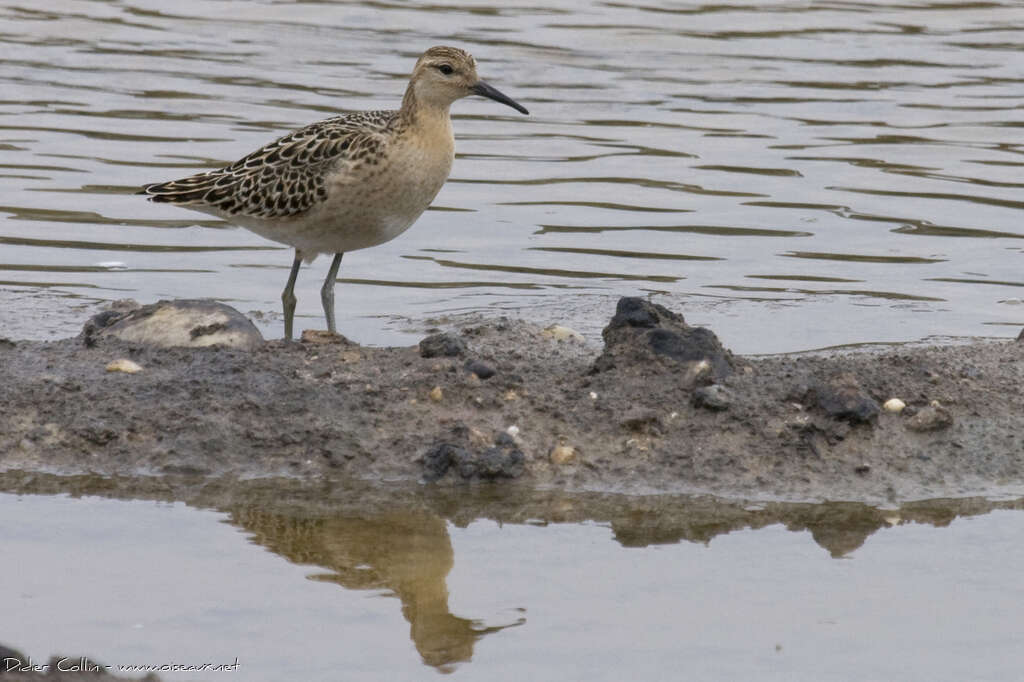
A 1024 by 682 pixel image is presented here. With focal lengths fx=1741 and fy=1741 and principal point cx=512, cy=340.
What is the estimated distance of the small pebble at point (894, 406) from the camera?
23.3ft

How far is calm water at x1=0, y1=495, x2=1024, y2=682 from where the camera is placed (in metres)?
5.01

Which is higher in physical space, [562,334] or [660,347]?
[660,347]

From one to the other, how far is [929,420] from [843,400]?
1.20 feet

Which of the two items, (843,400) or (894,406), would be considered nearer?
(843,400)

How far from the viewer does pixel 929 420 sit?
6980mm

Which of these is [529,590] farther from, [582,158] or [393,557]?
[582,158]

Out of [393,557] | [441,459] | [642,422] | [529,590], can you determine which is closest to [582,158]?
[642,422]

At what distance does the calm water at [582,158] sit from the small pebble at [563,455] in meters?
2.56

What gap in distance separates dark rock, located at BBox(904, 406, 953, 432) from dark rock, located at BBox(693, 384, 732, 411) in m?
0.73

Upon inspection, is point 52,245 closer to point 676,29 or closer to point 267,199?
point 267,199

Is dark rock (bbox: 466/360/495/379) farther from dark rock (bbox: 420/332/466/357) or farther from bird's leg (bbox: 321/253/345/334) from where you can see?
bird's leg (bbox: 321/253/345/334)

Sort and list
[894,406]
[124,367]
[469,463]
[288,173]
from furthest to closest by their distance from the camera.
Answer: [288,173], [124,367], [894,406], [469,463]

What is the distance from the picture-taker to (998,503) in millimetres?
6574

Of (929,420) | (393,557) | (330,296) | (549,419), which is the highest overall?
(929,420)
